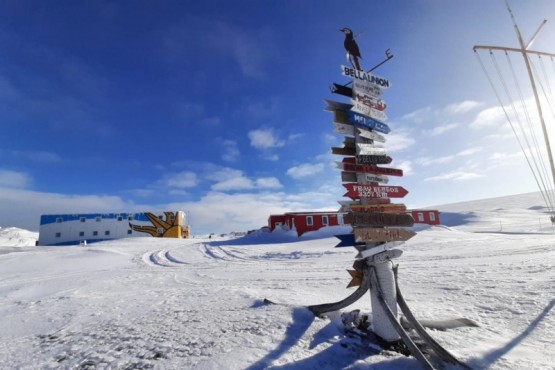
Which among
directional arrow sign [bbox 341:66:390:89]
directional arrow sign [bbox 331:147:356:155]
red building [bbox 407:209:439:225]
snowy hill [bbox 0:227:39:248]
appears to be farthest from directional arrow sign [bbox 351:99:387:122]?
snowy hill [bbox 0:227:39:248]

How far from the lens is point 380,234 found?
4898 millimetres

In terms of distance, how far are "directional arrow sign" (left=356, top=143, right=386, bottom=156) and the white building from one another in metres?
49.2

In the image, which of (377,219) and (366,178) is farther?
(366,178)

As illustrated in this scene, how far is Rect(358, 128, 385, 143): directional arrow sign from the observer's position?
218 inches

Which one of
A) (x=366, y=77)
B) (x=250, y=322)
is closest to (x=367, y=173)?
(x=366, y=77)

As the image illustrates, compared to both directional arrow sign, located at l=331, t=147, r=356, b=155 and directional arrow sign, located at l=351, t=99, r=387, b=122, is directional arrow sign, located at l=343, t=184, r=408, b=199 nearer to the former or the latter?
directional arrow sign, located at l=331, t=147, r=356, b=155

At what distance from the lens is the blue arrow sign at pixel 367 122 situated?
5578 millimetres

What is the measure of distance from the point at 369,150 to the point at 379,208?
1094 mm

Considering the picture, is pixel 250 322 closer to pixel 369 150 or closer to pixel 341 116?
pixel 369 150

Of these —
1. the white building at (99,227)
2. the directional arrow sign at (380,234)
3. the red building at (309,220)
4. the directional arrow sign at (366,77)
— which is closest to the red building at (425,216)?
the red building at (309,220)

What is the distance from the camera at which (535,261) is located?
1129 centimetres

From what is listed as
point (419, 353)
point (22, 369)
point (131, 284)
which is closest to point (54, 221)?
point (131, 284)

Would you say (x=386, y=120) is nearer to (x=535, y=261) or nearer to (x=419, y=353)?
(x=419, y=353)

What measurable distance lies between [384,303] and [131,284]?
9363 mm
